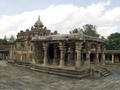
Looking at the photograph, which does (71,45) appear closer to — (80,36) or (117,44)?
(80,36)

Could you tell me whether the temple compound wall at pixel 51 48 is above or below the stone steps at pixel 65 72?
above

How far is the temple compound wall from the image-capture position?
57.8 feet

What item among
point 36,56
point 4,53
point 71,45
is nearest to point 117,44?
point 71,45

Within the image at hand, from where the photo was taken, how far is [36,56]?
22859mm

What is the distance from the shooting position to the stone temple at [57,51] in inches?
634

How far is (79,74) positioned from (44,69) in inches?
214

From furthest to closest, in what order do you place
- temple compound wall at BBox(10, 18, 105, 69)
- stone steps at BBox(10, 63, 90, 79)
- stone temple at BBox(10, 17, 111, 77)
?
1. temple compound wall at BBox(10, 18, 105, 69)
2. stone temple at BBox(10, 17, 111, 77)
3. stone steps at BBox(10, 63, 90, 79)

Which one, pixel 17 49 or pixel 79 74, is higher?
pixel 17 49

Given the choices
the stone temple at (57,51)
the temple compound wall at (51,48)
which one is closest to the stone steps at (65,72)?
the stone temple at (57,51)

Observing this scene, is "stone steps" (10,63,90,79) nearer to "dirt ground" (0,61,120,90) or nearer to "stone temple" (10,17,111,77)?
"stone temple" (10,17,111,77)

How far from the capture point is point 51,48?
24484 mm

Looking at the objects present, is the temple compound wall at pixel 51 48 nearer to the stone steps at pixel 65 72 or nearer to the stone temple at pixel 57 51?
the stone temple at pixel 57 51

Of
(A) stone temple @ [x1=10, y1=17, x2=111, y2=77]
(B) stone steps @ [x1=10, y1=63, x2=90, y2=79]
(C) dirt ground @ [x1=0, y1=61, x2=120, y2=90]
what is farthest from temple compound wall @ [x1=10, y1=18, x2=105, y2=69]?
(C) dirt ground @ [x1=0, y1=61, x2=120, y2=90]

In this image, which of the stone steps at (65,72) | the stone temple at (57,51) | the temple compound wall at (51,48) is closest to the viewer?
the stone steps at (65,72)
